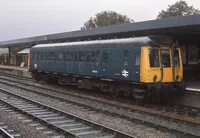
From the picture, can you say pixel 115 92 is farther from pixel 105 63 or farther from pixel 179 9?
pixel 179 9

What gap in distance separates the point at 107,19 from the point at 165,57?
64.8 meters

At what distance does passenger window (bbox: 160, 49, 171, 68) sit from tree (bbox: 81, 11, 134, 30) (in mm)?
62613

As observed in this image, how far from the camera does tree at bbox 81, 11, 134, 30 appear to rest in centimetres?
7932

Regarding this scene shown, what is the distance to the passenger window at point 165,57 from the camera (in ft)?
52.8

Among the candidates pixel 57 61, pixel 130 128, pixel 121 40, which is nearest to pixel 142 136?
pixel 130 128

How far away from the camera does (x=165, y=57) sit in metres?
16.3

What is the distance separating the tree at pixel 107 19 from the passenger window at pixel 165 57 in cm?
6261

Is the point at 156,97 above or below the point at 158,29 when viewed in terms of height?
below

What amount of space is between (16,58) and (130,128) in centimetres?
4701

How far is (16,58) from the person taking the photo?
5625 cm

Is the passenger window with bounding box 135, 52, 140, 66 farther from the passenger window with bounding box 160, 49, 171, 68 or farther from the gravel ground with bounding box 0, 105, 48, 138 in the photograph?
the gravel ground with bounding box 0, 105, 48, 138

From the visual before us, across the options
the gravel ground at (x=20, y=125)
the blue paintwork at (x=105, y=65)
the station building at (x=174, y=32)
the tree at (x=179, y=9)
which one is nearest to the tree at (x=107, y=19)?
the tree at (x=179, y=9)

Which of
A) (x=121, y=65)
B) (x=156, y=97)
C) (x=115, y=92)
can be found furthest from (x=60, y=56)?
(x=156, y=97)

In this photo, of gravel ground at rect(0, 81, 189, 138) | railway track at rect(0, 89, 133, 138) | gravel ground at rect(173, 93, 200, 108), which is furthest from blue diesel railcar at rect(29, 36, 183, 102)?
railway track at rect(0, 89, 133, 138)
